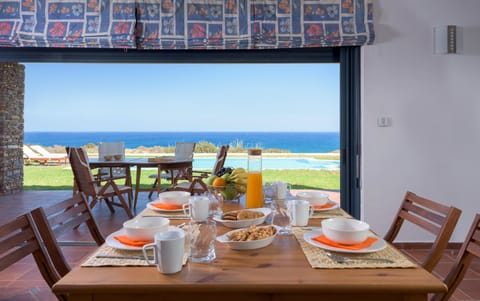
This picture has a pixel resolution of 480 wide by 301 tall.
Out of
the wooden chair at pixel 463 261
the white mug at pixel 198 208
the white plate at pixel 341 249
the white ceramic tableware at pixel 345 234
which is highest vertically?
the white mug at pixel 198 208

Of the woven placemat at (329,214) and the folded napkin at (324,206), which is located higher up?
the folded napkin at (324,206)

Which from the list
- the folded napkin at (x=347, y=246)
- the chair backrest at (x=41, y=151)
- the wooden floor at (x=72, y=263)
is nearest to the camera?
the folded napkin at (x=347, y=246)

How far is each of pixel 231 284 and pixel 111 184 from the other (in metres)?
3.52

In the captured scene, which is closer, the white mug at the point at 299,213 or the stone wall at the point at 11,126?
the white mug at the point at 299,213

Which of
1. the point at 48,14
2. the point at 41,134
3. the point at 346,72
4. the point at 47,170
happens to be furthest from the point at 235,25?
the point at 41,134

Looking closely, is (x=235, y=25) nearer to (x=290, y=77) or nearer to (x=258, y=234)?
(x=258, y=234)

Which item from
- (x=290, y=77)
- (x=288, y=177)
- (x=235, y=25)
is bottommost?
(x=288, y=177)

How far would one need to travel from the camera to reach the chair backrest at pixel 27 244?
3.45ft

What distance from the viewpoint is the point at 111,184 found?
158 inches

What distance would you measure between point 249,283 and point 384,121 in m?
2.55

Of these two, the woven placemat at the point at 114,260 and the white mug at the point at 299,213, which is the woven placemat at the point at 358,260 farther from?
the woven placemat at the point at 114,260

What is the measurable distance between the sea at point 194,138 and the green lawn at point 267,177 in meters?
4.06

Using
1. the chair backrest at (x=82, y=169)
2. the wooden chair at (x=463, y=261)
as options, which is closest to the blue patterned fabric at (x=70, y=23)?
the chair backrest at (x=82, y=169)

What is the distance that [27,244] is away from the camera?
1111mm
